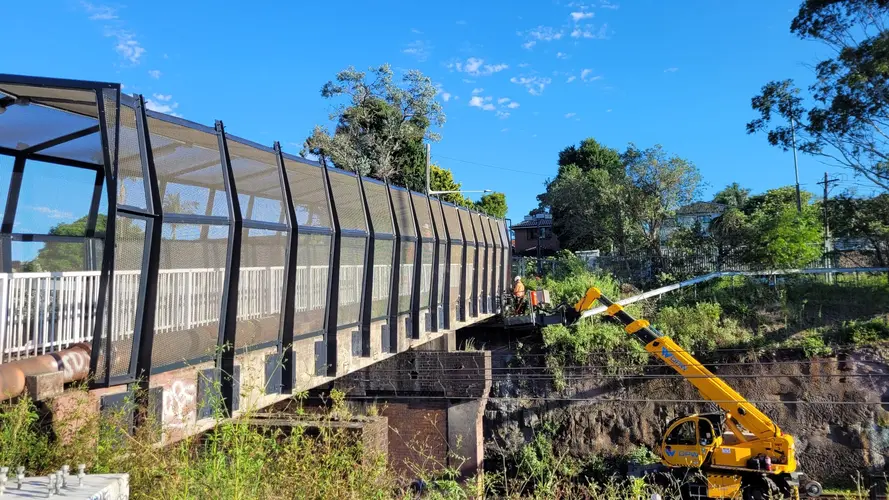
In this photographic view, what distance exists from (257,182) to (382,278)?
10.2 ft

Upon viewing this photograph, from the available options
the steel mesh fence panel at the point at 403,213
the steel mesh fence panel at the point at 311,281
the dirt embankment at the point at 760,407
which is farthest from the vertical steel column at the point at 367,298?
the dirt embankment at the point at 760,407

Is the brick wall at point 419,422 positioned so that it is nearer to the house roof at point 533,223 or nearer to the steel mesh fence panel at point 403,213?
the steel mesh fence panel at point 403,213

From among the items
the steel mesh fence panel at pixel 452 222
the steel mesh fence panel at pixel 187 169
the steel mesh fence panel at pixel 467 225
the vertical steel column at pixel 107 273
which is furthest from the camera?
the steel mesh fence panel at pixel 467 225

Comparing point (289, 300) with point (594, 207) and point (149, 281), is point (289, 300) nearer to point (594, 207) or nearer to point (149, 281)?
point (149, 281)

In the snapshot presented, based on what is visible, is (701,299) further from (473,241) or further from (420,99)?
(420,99)

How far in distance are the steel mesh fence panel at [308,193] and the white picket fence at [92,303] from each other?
1135 mm

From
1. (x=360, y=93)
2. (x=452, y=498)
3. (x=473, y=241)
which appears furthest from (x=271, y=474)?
(x=360, y=93)

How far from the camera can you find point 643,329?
14.9 meters

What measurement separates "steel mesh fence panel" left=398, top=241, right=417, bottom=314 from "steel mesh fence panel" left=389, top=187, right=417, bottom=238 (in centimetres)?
23

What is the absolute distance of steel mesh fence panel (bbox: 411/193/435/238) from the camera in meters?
11.1

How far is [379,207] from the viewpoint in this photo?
31.1ft

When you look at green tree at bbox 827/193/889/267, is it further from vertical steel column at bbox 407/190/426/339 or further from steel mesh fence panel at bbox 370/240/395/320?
steel mesh fence panel at bbox 370/240/395/320

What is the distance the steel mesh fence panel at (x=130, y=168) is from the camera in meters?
4.59

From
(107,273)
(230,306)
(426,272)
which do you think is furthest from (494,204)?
(107,273)
